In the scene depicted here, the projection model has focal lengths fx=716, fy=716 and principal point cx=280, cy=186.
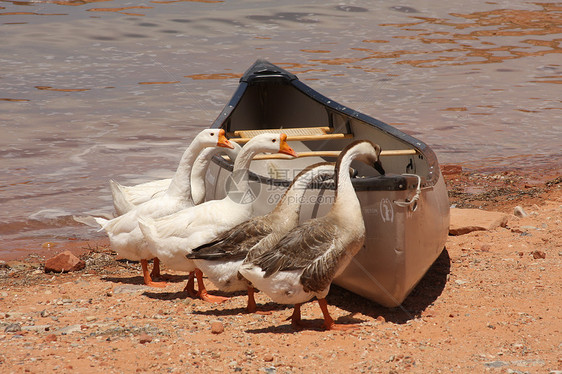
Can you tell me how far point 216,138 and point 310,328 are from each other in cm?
263

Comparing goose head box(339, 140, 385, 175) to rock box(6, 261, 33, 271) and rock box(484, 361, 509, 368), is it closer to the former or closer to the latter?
rock box(484, 361, 509, 368)

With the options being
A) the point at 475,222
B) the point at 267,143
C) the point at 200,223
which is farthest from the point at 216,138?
Result: the point at 475,222

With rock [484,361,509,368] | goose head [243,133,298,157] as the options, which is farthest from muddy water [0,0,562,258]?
rock [484,361,509,368]

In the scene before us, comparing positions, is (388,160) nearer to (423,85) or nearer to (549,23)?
(423,85)

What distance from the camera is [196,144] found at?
8.13 meters

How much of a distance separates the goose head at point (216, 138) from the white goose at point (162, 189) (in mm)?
184

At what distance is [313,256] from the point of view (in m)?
6.12

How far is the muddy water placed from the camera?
49.8 ft

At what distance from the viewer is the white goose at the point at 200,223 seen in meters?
7.11

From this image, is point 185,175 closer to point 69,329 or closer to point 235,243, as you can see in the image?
point 235,243

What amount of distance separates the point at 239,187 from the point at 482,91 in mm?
17163

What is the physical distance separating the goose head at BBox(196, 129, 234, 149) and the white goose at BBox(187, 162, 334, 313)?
59.6 inches

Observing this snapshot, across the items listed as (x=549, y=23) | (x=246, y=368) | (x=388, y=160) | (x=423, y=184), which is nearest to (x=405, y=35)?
(x=549, y=23)

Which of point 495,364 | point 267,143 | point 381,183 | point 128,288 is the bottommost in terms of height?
point 128,288
